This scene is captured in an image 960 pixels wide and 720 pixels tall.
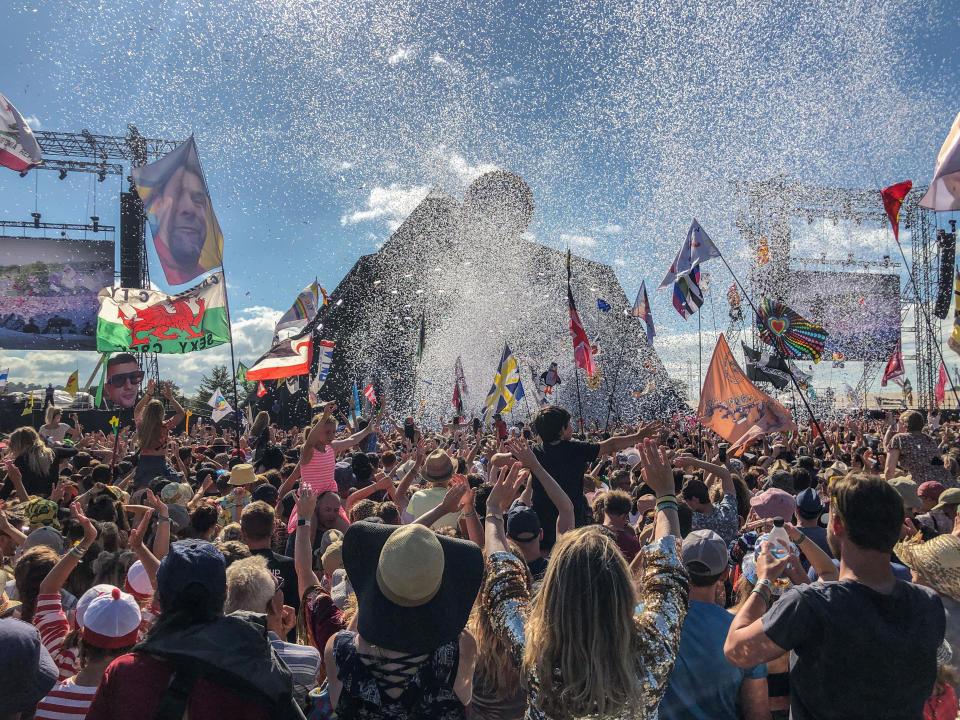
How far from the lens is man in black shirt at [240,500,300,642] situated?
4.03 m

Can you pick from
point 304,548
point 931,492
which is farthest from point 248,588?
point 931,492

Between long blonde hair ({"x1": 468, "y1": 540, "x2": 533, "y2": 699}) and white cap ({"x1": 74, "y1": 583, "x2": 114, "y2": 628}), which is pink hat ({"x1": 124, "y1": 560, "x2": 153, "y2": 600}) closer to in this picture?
white cap ({"x1": 74, "y1": 583, "x2": 114, "y2": 628})

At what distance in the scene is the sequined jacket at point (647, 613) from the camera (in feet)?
6.88

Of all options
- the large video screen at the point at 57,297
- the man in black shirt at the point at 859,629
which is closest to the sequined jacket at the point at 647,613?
the man in black shirt at the point at 859,629

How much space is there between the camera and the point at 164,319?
12172 millimetres

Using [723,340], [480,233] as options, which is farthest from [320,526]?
[480,233]

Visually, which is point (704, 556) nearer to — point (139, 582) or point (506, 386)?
point (139, 582)

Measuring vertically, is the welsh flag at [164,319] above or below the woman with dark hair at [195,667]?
above

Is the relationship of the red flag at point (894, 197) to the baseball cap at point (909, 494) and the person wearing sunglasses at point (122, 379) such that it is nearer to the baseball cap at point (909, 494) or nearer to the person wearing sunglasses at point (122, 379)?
the baseball cap at point (909, 494)

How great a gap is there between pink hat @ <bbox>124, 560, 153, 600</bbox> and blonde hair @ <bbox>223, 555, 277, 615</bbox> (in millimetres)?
801

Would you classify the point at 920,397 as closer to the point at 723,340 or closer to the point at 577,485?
the point at 723,340

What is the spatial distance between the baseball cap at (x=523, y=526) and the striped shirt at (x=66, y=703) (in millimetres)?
1818

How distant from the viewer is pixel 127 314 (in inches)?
474

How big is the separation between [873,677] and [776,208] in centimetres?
4339
